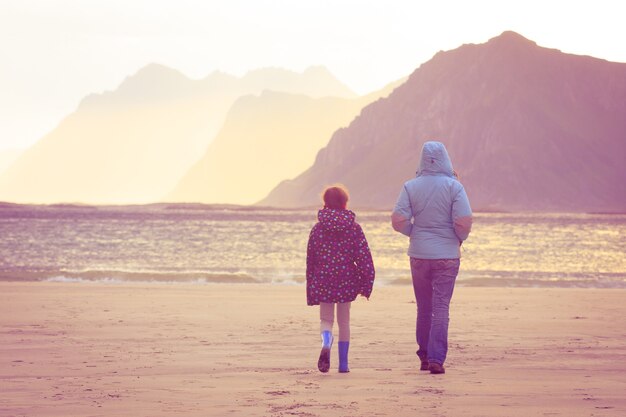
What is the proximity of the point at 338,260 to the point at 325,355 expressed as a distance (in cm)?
96

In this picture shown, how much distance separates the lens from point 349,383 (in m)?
9.16

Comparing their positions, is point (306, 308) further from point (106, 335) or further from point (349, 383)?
point (349, 383)

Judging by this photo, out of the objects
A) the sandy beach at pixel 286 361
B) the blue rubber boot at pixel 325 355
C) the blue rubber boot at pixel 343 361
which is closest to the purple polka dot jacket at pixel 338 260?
the blue rubber boot at pixel 325 355

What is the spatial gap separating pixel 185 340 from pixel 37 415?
469 cm

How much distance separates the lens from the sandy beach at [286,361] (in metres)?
8.07

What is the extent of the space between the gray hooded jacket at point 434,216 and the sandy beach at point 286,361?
49.2 inches

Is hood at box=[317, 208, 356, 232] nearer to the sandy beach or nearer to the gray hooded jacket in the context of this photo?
the gray hooded jacket

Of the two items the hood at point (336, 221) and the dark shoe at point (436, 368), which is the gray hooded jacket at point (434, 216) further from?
the dark shoe at point (436, 368)

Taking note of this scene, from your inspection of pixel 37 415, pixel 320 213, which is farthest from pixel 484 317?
pixel 37 415

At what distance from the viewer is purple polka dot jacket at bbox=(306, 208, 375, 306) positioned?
989 cm

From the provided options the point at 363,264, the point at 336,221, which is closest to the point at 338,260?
the point at 363,264

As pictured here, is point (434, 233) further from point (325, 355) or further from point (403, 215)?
point (325, 355)

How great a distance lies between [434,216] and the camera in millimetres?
9836

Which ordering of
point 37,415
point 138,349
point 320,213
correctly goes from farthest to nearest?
point 138,349
point 320,213
point 37,415
